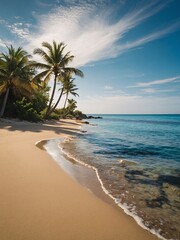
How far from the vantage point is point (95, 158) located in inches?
329

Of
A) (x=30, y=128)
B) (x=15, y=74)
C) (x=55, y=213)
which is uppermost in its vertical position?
(x=15, y=74)

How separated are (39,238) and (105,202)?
6.02 ft

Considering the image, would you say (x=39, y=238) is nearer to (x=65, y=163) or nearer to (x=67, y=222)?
(x=67, y=222)

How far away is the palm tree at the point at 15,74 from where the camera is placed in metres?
21.5

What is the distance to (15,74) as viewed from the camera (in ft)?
71.7

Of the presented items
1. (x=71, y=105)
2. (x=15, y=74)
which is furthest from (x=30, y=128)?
(x=71, y=105)

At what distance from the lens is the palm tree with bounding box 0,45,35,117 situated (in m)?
21.5

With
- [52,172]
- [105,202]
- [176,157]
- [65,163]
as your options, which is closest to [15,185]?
[52,172]

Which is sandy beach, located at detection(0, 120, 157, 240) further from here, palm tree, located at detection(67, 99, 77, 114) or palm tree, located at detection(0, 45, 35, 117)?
palm tree, located at detection(67, 99, 77, 114)

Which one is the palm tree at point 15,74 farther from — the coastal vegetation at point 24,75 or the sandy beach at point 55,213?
the sandy beach at point 55,213

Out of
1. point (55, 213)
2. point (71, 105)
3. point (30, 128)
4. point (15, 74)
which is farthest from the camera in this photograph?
point (71, 105)

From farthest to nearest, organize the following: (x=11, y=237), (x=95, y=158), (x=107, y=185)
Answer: (x=95, y=158)
(x=107, y=185)
(x=11, y=237)

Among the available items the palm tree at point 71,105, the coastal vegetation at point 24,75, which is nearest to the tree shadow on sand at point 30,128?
the coastal vegetation at point 24,75

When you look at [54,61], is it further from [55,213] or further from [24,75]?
[55,213]
